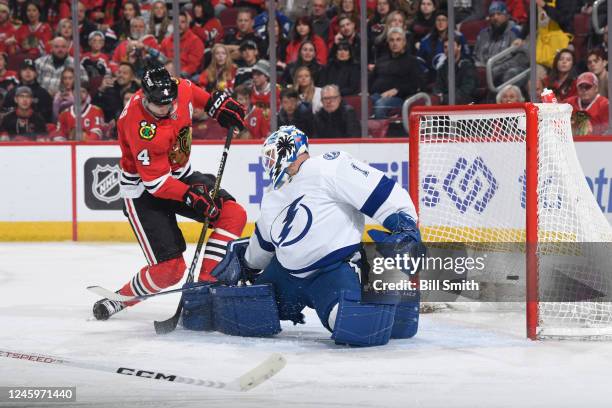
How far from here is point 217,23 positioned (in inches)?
325

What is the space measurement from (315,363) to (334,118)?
3.92m

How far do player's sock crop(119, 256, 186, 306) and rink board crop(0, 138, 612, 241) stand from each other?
284 cm

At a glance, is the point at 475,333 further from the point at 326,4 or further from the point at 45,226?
the point at 45,226

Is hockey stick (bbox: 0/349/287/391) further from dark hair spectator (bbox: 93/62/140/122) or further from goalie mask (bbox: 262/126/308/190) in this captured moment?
dark hair spectator (bbox: 93/62/140/122)

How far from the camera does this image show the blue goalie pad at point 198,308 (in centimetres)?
472

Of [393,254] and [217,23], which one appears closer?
[393,254]

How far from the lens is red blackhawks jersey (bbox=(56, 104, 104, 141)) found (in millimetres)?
8117

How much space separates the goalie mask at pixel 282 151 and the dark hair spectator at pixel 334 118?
3360 mm

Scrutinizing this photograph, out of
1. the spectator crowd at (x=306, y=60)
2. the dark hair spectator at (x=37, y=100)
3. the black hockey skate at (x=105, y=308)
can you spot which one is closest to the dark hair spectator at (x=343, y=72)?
the spectator crowd at (x=306, y=60)

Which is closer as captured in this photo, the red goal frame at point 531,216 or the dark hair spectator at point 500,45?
the red goal frame at point 531,216

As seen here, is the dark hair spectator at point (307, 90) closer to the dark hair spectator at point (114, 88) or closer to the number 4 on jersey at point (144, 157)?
the dark hair spectator at point (114, 88)

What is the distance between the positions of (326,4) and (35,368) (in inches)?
175

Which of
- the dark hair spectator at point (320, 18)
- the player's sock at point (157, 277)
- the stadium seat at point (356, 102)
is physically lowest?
the player's sock at point (157, 277)

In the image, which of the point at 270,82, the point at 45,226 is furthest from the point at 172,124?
the point at 45,226
